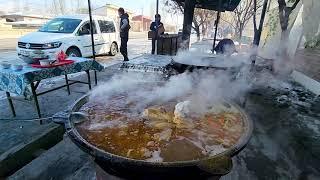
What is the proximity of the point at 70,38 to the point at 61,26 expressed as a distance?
1.06 meters

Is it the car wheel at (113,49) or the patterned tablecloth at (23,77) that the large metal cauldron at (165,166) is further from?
the car wheel at (113,49)

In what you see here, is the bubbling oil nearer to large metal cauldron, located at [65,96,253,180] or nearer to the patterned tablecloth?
large metal cauldron, located at [65,96,253,180]

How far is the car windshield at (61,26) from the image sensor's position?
1071 centimetres

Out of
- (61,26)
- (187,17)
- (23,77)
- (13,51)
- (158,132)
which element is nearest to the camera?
(158,132)

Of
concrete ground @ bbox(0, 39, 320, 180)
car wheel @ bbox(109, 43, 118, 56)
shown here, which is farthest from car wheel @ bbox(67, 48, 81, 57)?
concrete ground @ bbox(0, 39, 320, 180)

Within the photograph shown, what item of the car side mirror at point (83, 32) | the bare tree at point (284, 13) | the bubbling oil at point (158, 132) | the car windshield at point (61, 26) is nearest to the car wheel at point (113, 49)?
the car side mirror at point (83, 32)

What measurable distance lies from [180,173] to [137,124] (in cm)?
69

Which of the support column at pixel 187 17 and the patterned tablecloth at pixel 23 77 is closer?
the patterned tablecloth at pixel 23 77

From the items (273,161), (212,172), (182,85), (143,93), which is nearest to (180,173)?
(212,172)

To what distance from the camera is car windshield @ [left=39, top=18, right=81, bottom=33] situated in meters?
10.7

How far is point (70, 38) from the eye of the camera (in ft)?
33.9

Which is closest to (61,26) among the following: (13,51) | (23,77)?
(13,51)

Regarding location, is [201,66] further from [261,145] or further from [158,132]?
[158,132]

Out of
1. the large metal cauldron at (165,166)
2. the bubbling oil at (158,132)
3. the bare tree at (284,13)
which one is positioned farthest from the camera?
the bare tree at (284,13)
